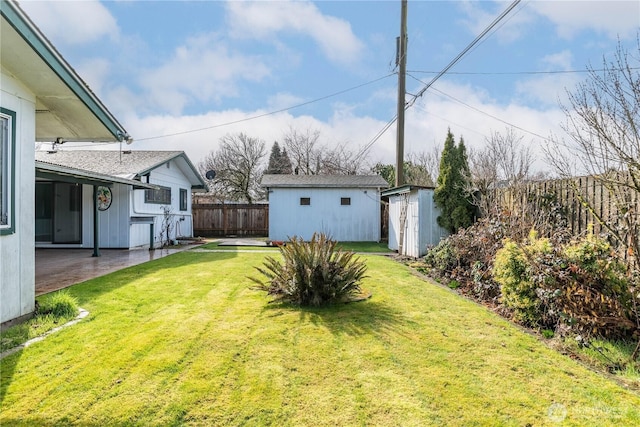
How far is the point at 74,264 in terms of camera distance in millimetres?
9250

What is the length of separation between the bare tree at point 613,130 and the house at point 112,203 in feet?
36.2

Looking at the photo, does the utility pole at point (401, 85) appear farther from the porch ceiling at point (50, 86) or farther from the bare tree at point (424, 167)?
the bare tree at point (424, 167)

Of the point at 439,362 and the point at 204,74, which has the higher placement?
the point at 204,74

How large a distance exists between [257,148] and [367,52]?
16474 millimetres

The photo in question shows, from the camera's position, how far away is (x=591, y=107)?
13.2 ft

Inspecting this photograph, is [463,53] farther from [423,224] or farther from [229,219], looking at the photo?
[229,219]

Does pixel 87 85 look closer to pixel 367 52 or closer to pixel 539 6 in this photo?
pixel 539 6

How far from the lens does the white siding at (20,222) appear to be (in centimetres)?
417

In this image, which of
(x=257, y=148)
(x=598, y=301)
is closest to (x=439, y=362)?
(x=598, y=301)

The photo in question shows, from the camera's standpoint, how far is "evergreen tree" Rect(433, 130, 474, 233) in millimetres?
9938

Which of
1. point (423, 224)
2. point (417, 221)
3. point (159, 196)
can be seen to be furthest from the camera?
point (159, 196)

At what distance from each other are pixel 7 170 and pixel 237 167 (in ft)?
82.1

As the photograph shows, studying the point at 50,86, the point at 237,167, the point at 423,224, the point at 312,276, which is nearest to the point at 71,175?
the point at 50,86

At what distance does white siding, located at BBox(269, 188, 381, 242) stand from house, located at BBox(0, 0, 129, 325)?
12.1 metres
